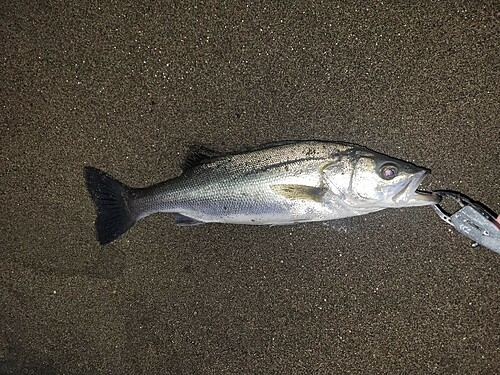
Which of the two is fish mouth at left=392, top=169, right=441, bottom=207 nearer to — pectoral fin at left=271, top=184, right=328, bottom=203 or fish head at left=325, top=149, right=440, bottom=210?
fish head at left=325, top=149, right=440, bottom=210

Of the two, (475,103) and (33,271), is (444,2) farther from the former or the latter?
(33,271)

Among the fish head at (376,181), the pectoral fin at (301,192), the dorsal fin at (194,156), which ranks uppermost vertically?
the fish head at (376,181)

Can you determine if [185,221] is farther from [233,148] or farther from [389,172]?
[389,172]

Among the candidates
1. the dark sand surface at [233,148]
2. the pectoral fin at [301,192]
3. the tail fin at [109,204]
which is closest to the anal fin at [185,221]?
the dark sand surface at [233,148]

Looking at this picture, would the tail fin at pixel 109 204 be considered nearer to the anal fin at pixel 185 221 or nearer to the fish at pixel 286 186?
the fish at pixel 286 186

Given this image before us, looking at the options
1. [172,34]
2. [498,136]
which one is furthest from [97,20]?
[498,136]

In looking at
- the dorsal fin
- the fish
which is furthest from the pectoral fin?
the dorsal fin

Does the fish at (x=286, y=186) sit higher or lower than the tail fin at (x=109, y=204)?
higher

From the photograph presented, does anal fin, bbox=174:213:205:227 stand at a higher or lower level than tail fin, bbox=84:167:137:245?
higher

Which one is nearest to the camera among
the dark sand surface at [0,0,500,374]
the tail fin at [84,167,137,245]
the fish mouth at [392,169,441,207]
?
the fish mouth at [392,169,441,207]
